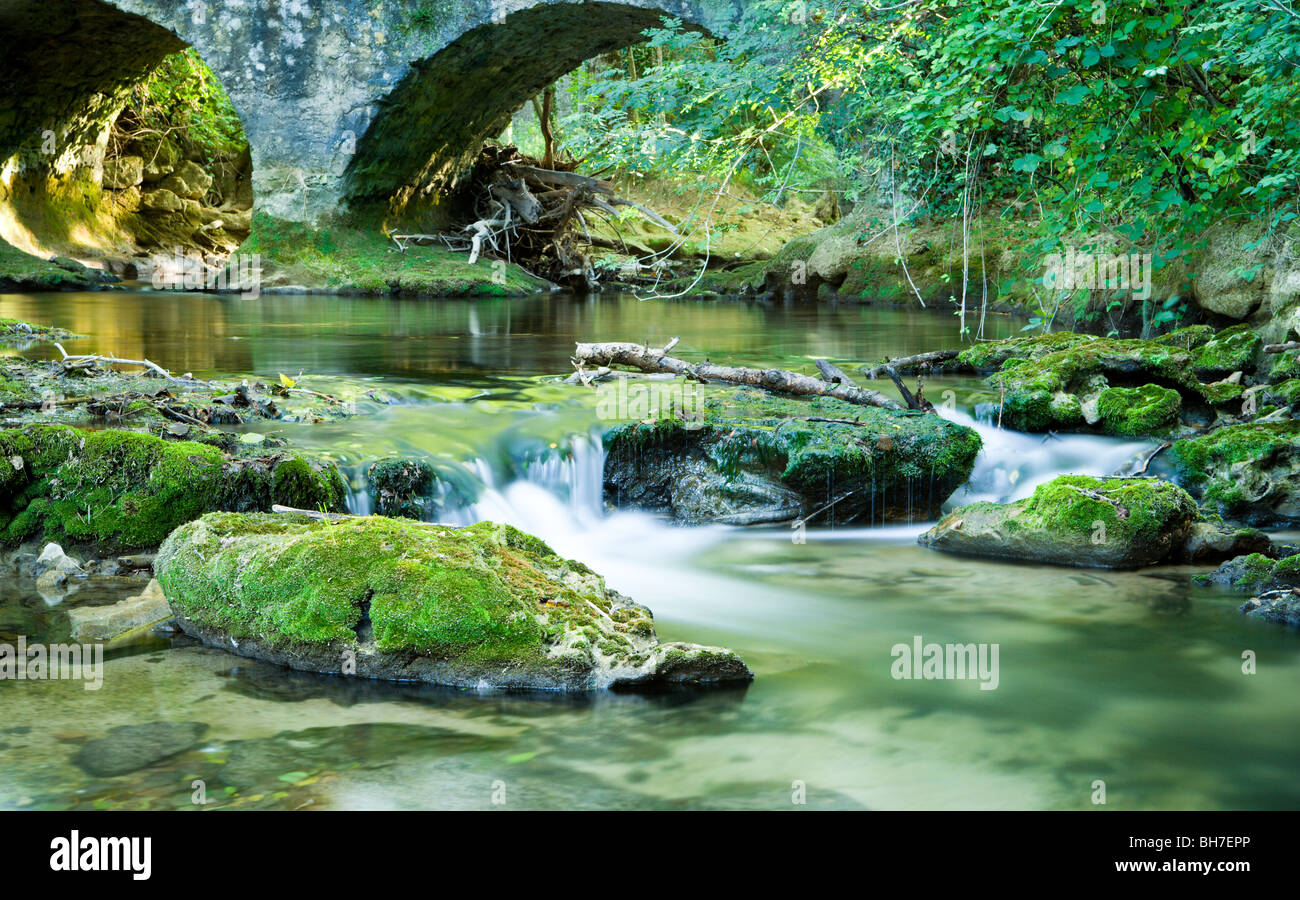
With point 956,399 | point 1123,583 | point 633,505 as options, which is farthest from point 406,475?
point 956,399

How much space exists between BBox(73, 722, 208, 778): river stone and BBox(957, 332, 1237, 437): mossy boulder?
18.6 ft

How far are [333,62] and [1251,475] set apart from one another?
1608 centimetres

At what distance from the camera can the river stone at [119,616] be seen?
372 centimetres

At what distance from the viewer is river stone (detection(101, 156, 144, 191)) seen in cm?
2366

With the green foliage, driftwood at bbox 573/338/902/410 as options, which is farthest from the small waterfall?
the green foliage

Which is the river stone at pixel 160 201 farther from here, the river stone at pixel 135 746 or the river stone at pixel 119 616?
the river stone at pixel 135 746

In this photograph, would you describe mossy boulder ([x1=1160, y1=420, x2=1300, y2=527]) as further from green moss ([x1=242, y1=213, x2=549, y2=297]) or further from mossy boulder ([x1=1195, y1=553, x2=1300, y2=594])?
green moss ([x1=242, y1=213, x2=549, y2=297])

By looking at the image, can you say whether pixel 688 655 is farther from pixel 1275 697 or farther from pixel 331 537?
pixel 1275 697

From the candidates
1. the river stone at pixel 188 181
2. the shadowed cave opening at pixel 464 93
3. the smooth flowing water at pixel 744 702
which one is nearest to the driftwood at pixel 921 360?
the smooth flowing water at pixel 744 702

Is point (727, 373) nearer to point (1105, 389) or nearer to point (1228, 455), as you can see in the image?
point (1105, 389)

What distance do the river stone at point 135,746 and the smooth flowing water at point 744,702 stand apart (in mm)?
28

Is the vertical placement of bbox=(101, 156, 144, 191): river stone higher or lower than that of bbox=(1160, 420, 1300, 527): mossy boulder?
higher

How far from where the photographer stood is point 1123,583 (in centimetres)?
475
